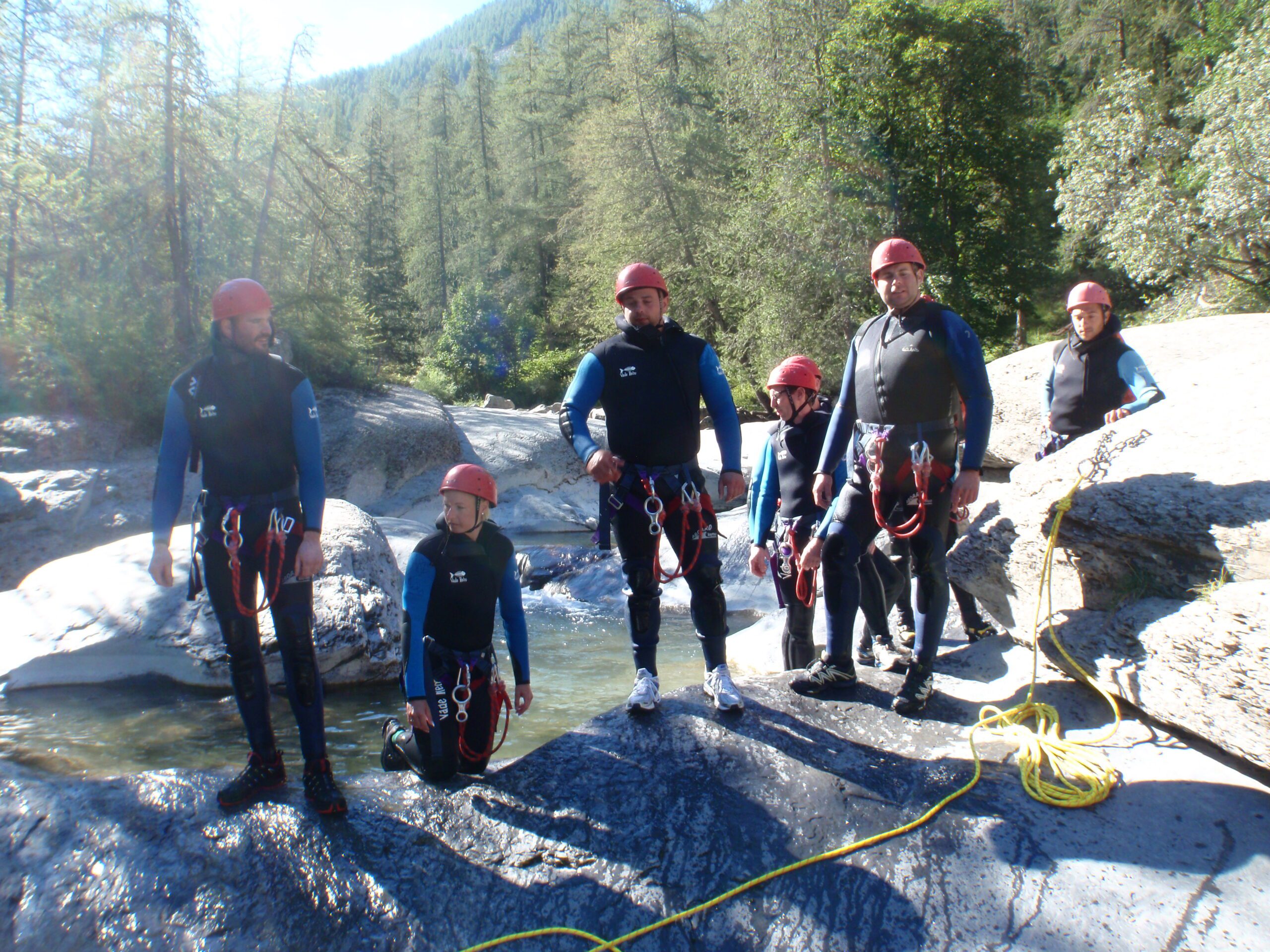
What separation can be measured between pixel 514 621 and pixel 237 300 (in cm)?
172

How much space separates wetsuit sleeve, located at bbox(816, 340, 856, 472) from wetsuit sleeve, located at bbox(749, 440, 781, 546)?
52 cm

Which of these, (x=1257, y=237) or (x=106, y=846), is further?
(x=1257, y=237)

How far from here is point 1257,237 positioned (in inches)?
635

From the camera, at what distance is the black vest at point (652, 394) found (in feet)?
12.7

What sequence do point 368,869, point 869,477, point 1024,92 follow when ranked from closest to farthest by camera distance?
point 368,869, point 869,477, point 1024,92

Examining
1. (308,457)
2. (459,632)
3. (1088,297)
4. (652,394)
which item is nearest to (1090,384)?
(1088,297)

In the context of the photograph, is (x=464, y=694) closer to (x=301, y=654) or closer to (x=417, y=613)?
(x=417, y=613)

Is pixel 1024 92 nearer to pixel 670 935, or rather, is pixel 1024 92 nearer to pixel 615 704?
pixel 615 704

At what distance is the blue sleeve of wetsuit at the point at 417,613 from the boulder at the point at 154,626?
2813 mm

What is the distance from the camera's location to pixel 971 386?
3.77m

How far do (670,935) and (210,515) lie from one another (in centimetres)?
231

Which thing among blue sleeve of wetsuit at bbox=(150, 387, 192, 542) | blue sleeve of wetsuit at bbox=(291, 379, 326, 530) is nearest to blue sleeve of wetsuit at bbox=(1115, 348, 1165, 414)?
blue sleeve of wetsuit at bbox=(291, 379, 326, 530)

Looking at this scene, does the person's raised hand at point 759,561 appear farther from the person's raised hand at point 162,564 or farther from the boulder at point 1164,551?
the person's raised hand at point 162,564

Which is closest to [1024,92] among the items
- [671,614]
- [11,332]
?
[671,614]
